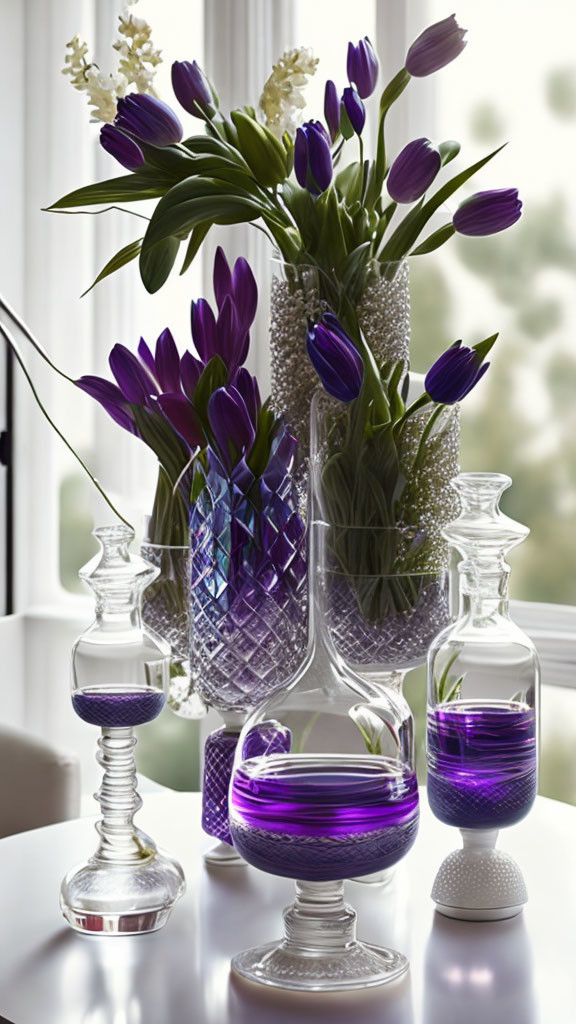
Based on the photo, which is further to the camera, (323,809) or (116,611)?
(116,611)

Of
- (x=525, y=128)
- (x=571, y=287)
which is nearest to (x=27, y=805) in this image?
(x=571, y=287)

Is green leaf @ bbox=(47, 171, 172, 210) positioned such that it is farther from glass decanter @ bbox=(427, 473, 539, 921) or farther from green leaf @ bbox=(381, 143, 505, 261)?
glass decanter @ bbox=(427, 473, 539, 921)

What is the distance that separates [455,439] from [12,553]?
2.33m

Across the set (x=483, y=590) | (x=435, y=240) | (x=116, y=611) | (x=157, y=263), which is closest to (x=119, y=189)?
(x=157, y=263)

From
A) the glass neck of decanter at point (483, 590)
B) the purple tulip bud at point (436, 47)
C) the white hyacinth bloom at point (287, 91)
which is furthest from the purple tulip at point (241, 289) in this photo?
the glass neck of decanter at point (483, 590)

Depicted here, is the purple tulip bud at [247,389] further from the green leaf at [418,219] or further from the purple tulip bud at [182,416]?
the green leaf at [418,219]

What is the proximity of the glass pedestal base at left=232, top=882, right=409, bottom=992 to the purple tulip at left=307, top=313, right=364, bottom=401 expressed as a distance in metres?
0.36

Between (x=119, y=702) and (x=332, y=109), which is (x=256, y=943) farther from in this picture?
(x=332, y=109)

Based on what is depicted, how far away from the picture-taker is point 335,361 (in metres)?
0.86

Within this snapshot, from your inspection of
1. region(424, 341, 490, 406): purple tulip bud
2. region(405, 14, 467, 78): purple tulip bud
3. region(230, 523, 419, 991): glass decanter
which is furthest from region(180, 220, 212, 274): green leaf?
region(230, 523, 419, 991): glass decanter

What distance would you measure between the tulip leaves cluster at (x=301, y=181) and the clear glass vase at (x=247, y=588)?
0.20m

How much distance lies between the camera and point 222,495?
3.22ft

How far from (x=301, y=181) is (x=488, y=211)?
0.16 m

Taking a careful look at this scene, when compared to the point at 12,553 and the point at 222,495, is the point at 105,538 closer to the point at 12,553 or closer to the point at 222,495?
the point at 222,495
